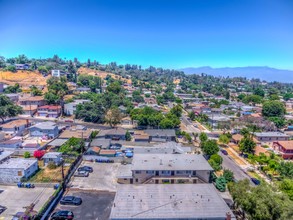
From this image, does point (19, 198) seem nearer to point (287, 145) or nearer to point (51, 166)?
point (51, 166)

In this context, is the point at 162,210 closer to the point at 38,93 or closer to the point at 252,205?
the point at 252,205

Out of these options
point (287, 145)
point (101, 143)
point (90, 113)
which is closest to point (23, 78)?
point (90, 113)

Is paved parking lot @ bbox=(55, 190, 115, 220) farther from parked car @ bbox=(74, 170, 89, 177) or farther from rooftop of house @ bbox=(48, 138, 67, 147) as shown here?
rooftop of house @ bbox=(48, 138, 67, 147)

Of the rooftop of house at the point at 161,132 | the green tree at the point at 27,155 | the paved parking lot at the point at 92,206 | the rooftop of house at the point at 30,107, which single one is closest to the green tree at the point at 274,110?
the rooftop of house at the point at 161,132

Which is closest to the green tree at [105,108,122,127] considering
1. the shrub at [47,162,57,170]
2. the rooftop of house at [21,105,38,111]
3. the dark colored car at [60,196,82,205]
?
the shrub at [47,162,57,170]

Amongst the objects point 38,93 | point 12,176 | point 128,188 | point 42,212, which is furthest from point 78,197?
point 38,93

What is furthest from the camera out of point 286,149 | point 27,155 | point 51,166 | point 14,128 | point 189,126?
point 189,126
